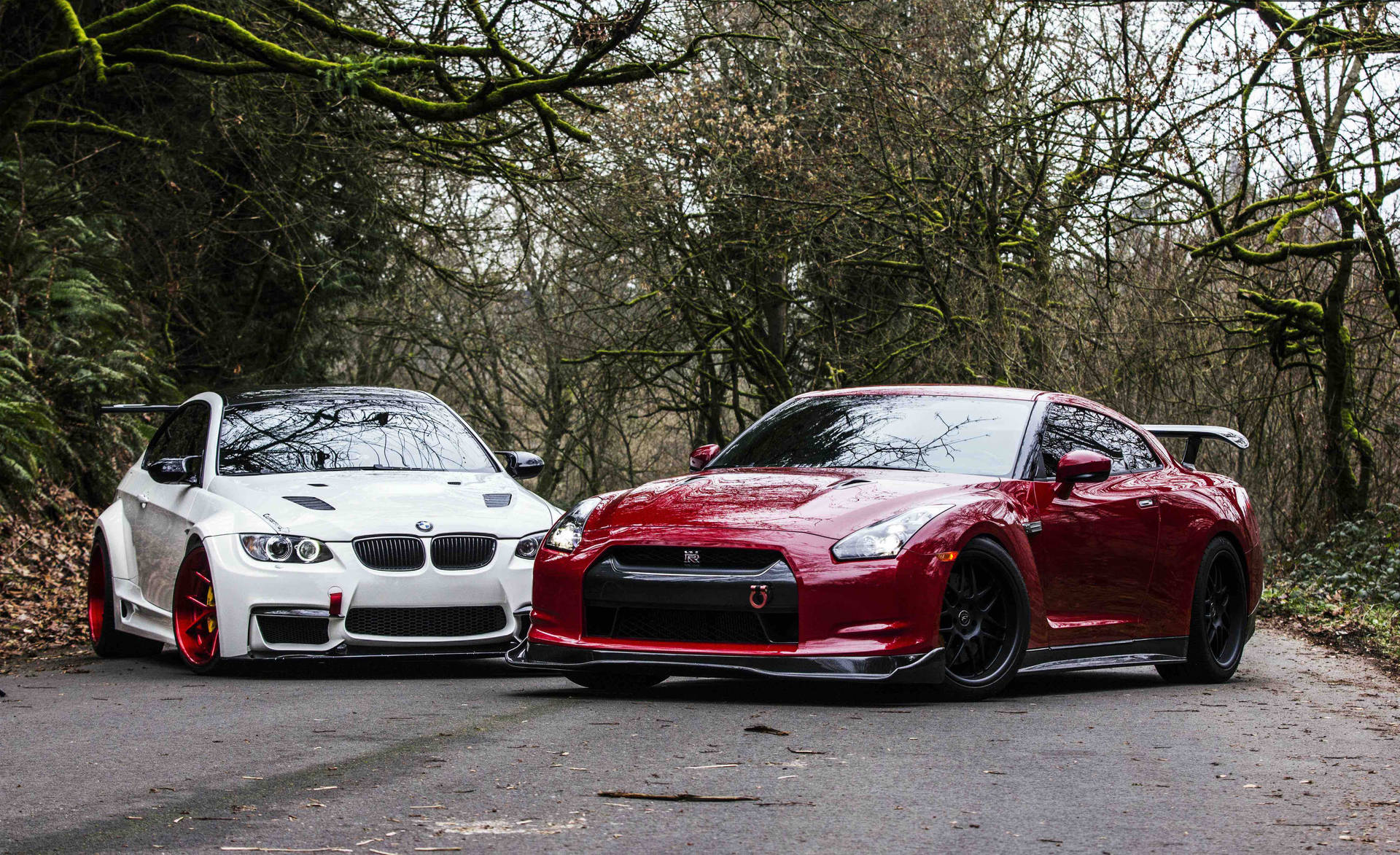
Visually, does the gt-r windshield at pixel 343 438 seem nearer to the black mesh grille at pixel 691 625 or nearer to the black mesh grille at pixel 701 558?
the black mesh grille at pixel 691 625

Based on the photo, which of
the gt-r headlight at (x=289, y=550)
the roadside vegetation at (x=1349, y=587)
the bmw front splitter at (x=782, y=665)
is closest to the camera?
the bmw front splitter at (x=782, y=665)

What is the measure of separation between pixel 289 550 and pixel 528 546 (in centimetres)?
133

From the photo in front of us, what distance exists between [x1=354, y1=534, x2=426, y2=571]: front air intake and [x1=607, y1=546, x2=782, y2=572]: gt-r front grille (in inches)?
80.7

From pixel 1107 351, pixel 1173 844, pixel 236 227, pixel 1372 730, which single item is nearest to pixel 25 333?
pixel 236 227

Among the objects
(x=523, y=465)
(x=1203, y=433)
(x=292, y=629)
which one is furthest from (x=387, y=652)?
(x=1203, y=433)

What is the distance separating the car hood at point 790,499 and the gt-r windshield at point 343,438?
2.81 meters

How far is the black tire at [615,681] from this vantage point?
26.7ft

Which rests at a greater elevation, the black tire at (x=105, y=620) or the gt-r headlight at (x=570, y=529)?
the gt-r headlight at (x=570, y=529)

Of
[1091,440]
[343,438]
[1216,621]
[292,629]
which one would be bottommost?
[1216,621]

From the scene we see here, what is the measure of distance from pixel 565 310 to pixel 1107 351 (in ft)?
54.0

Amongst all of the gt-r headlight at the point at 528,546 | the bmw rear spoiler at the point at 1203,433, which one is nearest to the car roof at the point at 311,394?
the gt-r headlight at the point at 528,546

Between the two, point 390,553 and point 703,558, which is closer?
point 703,558

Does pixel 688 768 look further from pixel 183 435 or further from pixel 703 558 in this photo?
pixel 183 435

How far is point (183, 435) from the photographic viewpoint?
11.1m
